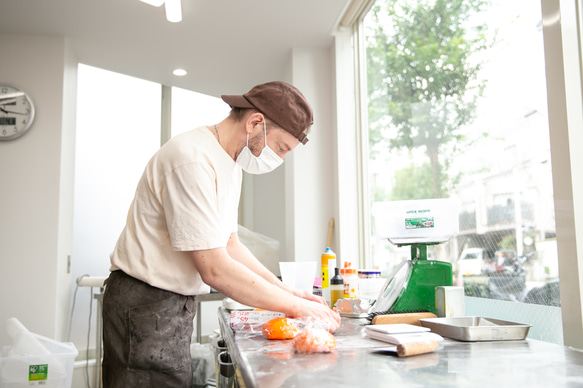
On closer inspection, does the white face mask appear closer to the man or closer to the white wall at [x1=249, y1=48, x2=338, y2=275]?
the man

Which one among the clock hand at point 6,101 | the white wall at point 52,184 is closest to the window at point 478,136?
the white wall at point 52,184

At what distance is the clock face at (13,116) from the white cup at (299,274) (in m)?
2.38

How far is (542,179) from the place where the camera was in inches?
63.9

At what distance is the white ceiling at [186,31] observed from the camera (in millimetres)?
3033

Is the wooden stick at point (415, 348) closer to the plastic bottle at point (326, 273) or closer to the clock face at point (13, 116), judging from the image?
the plastic bottle at point (326, 273)

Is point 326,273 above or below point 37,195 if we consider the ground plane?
below

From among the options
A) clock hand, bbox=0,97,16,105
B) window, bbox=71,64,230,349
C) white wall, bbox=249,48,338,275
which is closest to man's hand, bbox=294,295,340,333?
white wall, bbox=249,48,338,275

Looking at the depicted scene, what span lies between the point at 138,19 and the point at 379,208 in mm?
2312

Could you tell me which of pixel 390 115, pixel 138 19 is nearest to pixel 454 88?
pixel 390 115

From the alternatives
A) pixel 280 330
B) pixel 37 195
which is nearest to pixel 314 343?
pixel 280 330

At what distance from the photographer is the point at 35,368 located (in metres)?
2.69

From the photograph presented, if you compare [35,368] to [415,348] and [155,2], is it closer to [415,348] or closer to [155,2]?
[155,2]

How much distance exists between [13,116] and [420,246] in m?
3.06

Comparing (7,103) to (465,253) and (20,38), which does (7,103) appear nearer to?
(20,38)
